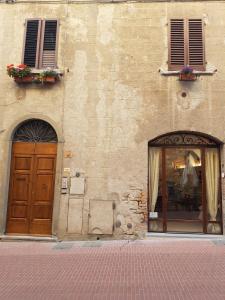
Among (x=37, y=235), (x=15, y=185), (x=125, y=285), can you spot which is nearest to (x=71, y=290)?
(x=125, y=285)

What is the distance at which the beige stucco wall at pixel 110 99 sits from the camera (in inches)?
403

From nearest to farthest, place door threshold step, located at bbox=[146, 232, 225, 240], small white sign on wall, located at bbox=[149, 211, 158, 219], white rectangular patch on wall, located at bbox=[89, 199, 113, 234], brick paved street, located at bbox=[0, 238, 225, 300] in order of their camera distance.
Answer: brick paved street, located at bbox=[0, 238, 225, 300] → door threshold step, located at bbox=[146, 232, 225, 240] → white rectangular patch on wall, located at bbox=[89, 199, 113, 234] → small white sign on wall, located at bbox=[149, 211, 158, 219]

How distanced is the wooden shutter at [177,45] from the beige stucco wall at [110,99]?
20cm

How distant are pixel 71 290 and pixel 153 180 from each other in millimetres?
5265

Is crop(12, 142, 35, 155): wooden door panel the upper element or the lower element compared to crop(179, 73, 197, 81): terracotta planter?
lower

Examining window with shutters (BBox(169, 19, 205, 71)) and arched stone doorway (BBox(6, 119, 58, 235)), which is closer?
arched stone doorway (BBox(6, 119, 58, 235))

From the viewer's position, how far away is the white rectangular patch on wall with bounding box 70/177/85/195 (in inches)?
404

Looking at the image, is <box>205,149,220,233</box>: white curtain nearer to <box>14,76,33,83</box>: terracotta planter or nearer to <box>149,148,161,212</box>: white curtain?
<box>149,148,161,212</box>: white curtain

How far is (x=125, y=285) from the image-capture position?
6.00 m

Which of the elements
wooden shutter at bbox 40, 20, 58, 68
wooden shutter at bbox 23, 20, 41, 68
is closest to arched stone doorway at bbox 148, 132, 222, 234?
wooden shutter at bbox 40, 20, 58, 68

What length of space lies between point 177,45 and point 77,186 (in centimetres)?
528

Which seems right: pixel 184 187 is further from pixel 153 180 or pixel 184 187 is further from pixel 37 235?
pixel 37 235

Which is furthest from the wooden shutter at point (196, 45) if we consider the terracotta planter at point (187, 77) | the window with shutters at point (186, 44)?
the terracotta planter at point (187, 77)

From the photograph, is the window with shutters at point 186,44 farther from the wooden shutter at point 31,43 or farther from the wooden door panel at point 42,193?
the wooden door panel at point 42,193
